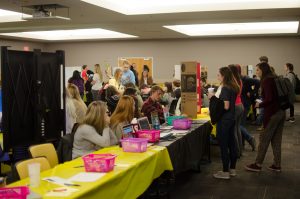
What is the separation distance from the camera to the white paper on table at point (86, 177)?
2757 mm

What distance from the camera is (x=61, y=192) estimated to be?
246 centimetres

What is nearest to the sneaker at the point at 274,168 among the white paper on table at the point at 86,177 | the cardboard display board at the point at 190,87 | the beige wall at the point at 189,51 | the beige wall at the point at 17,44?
the cardboard display board at the point at 190,87

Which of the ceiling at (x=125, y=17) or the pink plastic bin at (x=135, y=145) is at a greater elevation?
the ceiling at (x=125, y=17)

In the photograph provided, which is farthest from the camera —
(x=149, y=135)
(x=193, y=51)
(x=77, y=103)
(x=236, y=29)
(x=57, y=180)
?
(x=193, y=51)

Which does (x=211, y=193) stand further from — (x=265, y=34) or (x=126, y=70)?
(x=265, y=34)

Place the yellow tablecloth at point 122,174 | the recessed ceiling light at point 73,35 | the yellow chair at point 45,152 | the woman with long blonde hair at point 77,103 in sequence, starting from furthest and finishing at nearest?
the recessed ceiling light at point 73,35, the woman with long blonde hair at point 77,103, the yellow chair at point 45,152, the yellow tablecloth at point 122,174

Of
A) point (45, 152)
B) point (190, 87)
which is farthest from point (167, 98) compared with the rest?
point (45, 152)

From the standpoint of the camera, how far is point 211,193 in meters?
4.70

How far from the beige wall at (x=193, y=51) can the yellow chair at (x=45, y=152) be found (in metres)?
13.2

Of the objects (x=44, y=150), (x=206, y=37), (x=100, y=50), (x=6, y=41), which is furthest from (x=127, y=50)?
(x=44, y=150)

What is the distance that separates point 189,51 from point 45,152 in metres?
13.4

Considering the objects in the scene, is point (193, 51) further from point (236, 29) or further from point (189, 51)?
point (236, 29)

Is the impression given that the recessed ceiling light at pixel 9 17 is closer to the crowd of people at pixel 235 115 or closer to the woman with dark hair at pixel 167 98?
the woman with dark hair at pixel 167 98

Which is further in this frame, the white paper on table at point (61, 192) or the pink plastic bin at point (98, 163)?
the pink plastic bin at point (98, 163)
